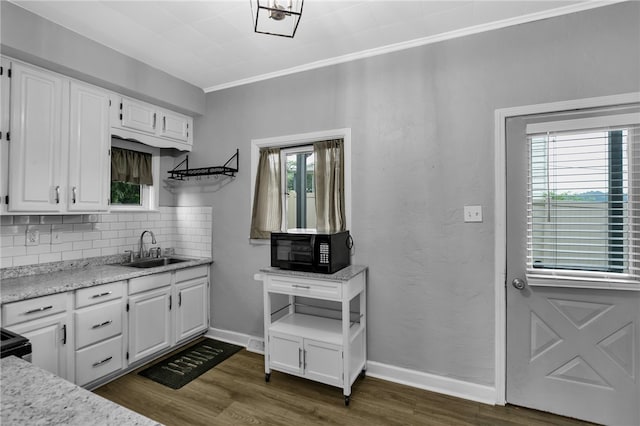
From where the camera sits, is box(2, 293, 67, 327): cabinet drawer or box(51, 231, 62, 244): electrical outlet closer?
box(2, 293, 67, 327): cabinet drawer

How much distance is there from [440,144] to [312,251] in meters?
1.31

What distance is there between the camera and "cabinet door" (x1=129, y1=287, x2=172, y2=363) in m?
2.77

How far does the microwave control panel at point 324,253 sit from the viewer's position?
8.20 feet

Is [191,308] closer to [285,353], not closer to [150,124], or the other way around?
[285,353]

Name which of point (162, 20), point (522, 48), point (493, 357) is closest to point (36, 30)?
point (162, 20)

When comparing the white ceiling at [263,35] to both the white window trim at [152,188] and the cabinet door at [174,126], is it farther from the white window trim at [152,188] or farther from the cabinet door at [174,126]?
the white window trim at [152,188]

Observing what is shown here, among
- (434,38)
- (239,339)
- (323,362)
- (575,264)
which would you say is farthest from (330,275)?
(434,38)

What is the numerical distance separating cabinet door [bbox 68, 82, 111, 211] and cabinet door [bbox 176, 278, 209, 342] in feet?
3.59

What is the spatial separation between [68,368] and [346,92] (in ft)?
9.98

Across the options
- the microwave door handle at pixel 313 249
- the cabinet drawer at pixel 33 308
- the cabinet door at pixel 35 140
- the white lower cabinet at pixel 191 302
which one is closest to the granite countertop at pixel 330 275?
the microwave door handle at pixel 313 249

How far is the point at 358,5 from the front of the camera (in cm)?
219

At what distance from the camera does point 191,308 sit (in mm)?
3352

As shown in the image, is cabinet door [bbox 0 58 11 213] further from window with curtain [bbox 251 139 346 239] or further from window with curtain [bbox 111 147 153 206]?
window with curtain [bbox 251 139 346 239]

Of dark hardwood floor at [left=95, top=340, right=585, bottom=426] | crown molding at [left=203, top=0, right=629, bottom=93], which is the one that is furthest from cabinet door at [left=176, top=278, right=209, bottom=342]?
crown molding at [left=203, top=0, right=629, bottom=93]
